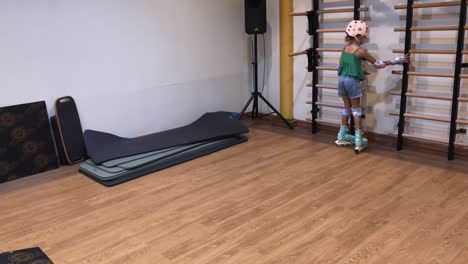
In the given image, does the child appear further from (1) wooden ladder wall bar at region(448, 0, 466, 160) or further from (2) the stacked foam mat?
(2) the stacked foam mat

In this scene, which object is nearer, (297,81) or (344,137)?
(344,137)

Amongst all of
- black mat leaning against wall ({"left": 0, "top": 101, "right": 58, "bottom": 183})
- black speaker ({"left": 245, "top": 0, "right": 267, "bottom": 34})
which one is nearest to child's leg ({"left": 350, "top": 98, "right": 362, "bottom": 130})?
black speaker ({"left": 245, "top": 0, "right": 267, "bottom": 34})

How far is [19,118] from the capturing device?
390cm

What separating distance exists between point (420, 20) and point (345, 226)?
7.48 ft

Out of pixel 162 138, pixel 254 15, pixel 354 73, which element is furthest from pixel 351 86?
pixel 162 138

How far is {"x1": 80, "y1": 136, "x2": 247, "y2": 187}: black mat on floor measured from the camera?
3822 millimetres

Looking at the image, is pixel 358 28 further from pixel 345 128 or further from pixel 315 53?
pixel 345 128

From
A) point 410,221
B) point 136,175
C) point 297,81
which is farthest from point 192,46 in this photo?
point 410,221

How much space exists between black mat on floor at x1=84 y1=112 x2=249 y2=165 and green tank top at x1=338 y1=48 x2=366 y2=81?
124cm

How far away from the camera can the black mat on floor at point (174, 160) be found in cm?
382

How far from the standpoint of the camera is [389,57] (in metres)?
4.36

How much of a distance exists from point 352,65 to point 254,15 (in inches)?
59.3

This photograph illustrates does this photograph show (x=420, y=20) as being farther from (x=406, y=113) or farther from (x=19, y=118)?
(x=19, y=118)

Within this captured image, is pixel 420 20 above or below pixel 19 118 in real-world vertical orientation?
above
